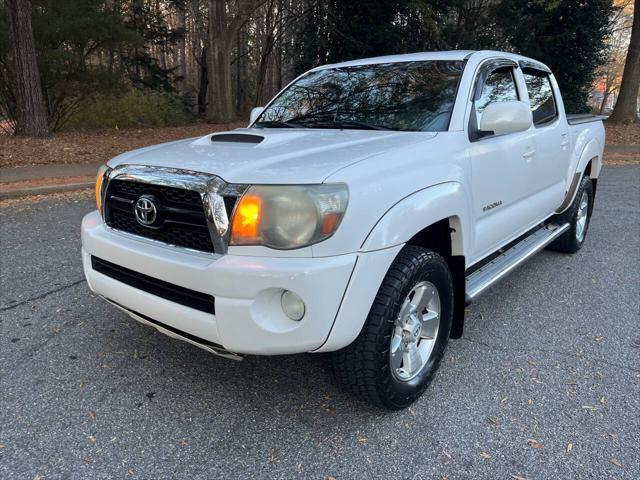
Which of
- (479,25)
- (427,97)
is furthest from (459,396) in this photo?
(479,25)

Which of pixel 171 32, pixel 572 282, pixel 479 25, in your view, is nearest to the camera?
pixel 572 282

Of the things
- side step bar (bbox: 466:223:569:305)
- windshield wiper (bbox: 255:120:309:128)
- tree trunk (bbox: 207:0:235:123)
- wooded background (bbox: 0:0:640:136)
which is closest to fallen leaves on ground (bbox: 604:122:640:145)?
wooded background (bbox: 0:0:640:136)

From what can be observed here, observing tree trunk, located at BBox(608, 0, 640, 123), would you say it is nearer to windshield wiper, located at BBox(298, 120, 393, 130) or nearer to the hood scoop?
windshield wiper, located at BBox(298, 120, 393, 130)

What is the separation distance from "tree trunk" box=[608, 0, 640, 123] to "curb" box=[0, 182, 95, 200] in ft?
56.5

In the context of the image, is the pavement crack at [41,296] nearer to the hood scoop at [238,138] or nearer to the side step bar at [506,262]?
the hood scoop at [238,138]

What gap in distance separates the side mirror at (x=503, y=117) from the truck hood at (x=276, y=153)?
1.24 ft

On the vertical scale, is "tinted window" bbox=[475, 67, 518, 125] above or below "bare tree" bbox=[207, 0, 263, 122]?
Answer: below

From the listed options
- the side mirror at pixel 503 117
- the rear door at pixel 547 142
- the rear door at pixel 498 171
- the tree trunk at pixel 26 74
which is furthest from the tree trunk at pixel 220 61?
the side mirror at pixel 503 117

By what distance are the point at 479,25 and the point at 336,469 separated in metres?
22.0

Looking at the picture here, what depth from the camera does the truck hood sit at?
2.14 meters

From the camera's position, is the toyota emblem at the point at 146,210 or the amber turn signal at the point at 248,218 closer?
the amber turn signal at the point at 248,218

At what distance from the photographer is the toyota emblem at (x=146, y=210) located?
2363mm

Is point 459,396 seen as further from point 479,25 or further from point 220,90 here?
point 479,25

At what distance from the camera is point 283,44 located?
86.1 ft
